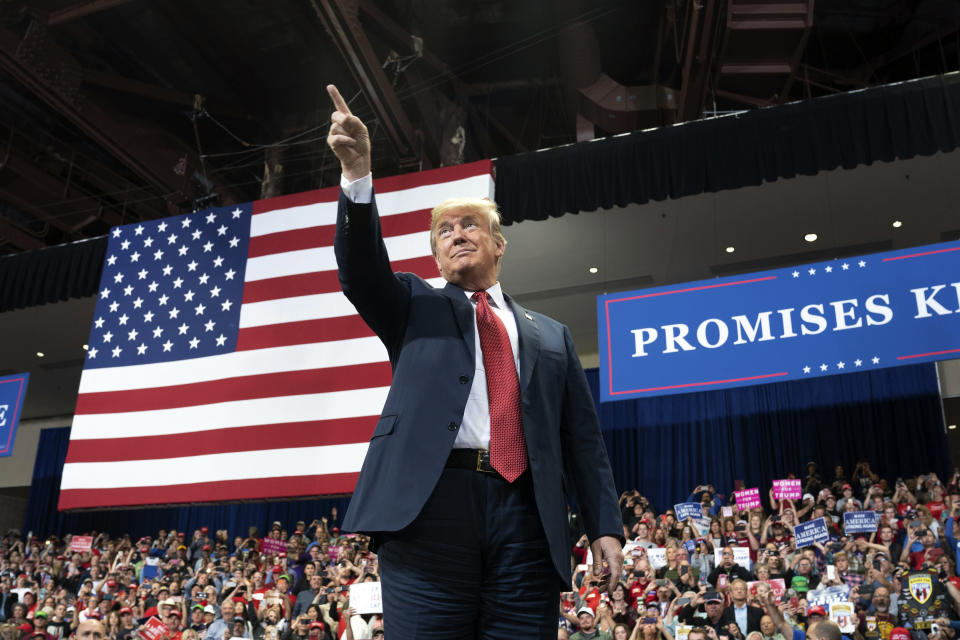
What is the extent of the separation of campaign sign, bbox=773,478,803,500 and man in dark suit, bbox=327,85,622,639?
6461 millimetres

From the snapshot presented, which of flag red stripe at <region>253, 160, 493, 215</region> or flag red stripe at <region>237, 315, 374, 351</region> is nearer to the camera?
flag red stripe at <region>237, 315, 374, 351</region>

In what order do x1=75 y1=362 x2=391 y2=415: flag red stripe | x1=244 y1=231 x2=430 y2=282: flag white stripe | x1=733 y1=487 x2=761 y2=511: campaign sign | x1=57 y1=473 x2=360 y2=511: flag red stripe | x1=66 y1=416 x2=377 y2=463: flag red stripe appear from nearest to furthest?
x1=57 y1=473 x2=360 y2=511: flag red stripe, x1=66 y1=416 x2=377 y2=463: flag red stripe, x1=75 y1=362 x2=391 y2=415: flag red stripe, x1=244 y1=231 x2=430 y2=282: flag white stripe, x1=733 y1=487 x2=761 y2=511: campaign sign

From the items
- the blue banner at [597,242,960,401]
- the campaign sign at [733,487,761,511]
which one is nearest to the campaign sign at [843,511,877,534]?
the campaign sign at [733,487,761,511]

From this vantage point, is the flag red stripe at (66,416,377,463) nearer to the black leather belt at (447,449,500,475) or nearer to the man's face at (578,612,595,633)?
the man's face at (578,612,595,633)

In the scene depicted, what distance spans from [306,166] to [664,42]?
14.8ft

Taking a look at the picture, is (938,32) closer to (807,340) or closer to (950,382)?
(950,382)

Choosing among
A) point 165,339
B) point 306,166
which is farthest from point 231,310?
point 306,166

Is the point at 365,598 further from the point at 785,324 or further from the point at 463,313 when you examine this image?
the point at 463,313

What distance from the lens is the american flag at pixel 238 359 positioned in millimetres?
6789

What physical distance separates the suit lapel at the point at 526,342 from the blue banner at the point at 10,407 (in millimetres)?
8600

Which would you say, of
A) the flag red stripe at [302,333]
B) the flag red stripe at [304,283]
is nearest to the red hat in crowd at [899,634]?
the flag red stripe at [304,283]

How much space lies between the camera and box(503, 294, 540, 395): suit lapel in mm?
1513

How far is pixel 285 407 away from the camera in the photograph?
6914mm

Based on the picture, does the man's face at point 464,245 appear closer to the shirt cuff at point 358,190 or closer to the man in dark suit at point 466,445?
the man in dark suit at point 466,445
